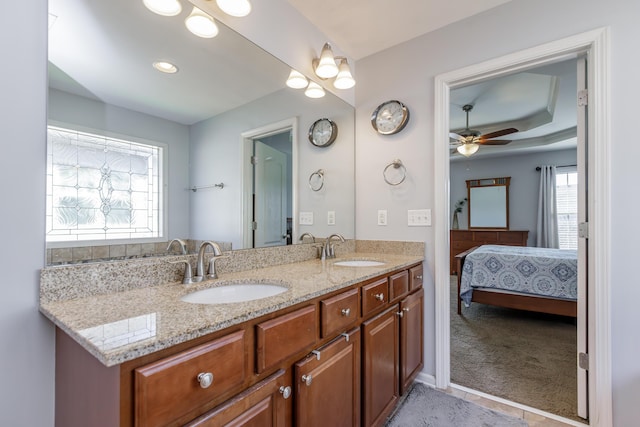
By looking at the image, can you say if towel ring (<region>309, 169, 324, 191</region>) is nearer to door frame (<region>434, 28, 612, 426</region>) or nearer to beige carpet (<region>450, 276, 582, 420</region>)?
door frame (<region>434, 28, 612, 426</region>)

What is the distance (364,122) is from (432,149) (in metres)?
0.62

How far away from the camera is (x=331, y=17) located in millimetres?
1932

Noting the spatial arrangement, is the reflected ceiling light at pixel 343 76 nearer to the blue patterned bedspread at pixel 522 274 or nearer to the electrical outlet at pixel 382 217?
the electrical outlet at pixel 382 217

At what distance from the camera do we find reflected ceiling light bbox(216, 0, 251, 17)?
1.36 m

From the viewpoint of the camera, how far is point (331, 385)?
116 centimetres

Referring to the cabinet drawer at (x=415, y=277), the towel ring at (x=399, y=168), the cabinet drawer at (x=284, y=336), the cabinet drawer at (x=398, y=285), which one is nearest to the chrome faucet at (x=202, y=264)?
the cabinet drawer at (x=284, y=336)

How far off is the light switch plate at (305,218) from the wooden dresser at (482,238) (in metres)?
3.91

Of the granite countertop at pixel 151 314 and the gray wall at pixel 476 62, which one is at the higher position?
the gray wall at pixel 476 62

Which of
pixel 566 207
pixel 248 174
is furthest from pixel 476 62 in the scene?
pixel 566 207

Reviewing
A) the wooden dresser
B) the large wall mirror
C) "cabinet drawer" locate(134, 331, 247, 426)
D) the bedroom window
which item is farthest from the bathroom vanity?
the bedroom window

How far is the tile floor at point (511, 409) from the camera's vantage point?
164cm

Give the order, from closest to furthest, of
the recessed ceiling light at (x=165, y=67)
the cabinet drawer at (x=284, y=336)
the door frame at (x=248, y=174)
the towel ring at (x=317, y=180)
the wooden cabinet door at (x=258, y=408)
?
1. the wooden cabinet door at (x=258, y=408)
2. the cabinet drawer at (x=284, y=336)
3. the recessed ceiling light at (x=165, y=67)
4. the door frame at (x=248, y=174)
5. the towel ring at (x=317, y=180)

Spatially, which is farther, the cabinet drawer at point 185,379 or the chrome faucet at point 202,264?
the chrome faucet at point 202,264

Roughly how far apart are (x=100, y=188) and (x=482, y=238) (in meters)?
6.12
